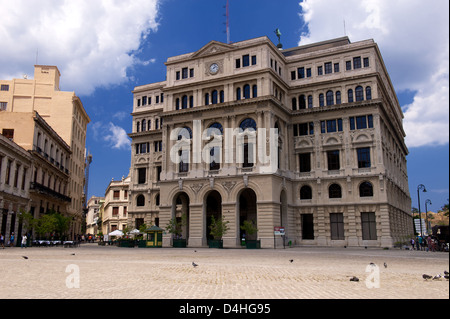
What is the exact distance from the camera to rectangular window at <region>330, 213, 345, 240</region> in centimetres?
5400

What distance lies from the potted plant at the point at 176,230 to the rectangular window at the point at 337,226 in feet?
65.9

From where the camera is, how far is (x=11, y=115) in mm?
53219

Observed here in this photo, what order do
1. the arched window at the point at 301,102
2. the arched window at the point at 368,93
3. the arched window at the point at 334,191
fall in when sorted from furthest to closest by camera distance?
the arched window at the point at 301,102 < the arched window at the point at 368,93 < the arched window at the point at 334,191

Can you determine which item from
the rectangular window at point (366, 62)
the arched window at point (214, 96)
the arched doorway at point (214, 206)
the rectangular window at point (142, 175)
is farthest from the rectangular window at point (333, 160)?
the rectangular window at point (142, 175)

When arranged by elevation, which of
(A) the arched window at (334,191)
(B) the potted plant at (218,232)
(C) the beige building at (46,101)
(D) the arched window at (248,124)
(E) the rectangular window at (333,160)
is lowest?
(B) the potted plant at (218,232)

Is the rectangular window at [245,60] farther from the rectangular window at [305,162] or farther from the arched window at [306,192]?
the arched window at [306,192]

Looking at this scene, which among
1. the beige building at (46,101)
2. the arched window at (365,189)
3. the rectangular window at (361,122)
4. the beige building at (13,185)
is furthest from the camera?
the beige building at (46,101)

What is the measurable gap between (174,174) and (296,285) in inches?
1799

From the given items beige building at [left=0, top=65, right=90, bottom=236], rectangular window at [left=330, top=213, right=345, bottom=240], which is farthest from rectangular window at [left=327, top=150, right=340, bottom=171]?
beige building at [left=0, top=65, right=90, bottom=236]

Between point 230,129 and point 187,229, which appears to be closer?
point 230,129

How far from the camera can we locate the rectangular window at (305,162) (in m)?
57.6

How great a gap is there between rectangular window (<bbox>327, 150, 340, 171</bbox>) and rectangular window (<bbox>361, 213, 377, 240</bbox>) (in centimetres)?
748
